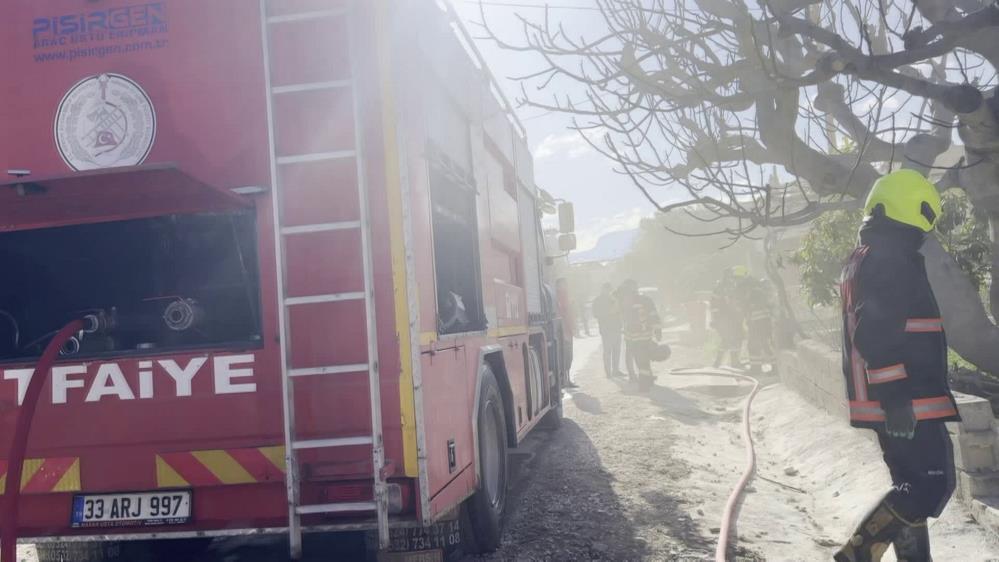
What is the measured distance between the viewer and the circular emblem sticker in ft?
12.8

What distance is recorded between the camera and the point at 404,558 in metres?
3.83

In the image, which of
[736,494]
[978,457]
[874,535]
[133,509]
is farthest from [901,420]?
[133,509]

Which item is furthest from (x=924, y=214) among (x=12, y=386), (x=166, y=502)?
(x=12, y=386)

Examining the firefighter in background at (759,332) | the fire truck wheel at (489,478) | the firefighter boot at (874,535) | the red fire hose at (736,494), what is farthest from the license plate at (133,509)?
the firefighter in background at (759,332)

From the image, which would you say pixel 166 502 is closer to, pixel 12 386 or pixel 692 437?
pixel 12 386

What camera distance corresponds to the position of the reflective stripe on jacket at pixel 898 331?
3459mm

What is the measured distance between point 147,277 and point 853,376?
367cm

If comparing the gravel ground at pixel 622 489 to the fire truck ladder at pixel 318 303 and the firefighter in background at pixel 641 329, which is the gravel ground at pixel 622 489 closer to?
the fire truck ladder at pixel 318 303

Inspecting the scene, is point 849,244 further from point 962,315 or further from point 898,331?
point 898,331

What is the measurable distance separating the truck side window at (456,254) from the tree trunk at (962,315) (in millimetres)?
3386

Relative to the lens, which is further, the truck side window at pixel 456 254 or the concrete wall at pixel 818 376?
the concrete wall at pixel 818 376

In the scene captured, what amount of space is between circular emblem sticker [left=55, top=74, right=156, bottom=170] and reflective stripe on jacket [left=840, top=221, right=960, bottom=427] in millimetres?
3502

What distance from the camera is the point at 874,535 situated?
3.62m

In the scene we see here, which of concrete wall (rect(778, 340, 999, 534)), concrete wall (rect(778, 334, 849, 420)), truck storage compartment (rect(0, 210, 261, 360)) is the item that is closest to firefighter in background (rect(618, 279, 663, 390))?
concrete wall (rect(778, 334, 849, 420))
